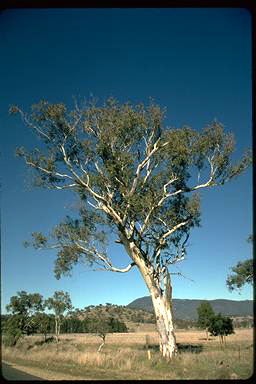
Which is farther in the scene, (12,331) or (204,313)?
(204,313)

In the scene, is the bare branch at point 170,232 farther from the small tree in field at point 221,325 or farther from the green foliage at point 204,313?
the green foliage at point 204,313

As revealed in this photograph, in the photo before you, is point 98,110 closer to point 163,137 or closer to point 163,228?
point 163,137

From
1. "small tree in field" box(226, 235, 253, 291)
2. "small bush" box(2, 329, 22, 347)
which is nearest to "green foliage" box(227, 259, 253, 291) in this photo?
"small tree in field" box(226, 235, 253, 291)

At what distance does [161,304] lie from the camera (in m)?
20.9

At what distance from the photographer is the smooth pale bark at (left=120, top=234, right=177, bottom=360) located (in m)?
20.4

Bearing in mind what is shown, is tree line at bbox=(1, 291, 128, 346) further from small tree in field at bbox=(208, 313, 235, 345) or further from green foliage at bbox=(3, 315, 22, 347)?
small tree in field at bbox=(208, 313, 235, 345)

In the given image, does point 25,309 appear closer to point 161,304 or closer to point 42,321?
point 42,321

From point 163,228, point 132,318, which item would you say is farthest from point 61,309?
point 132,318

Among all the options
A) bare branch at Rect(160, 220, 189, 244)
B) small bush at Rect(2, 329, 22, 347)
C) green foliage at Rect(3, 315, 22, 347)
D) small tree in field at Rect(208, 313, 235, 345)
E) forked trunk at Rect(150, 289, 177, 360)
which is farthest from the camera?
small tree in field at Rect(208, 313, 235, 345)

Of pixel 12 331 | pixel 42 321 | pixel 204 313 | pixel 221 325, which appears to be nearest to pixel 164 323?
pixel 12 331

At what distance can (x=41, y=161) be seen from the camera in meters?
23.2

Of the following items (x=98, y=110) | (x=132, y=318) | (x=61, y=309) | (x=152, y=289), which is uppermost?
(x=98, y=110)

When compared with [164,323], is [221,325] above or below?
below

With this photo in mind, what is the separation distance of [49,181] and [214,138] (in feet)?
29.9
